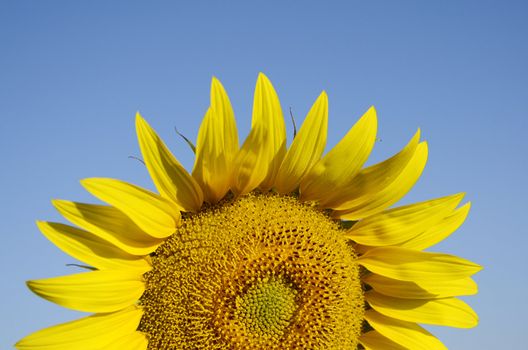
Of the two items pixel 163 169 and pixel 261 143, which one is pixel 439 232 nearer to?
pixel 261 143

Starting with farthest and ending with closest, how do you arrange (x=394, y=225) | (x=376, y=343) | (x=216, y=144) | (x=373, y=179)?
(x=376, y=343), (x=394, y=225), (x=373, y=179), (x=216, y=144)

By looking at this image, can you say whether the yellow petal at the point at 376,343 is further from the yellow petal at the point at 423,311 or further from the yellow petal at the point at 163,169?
the yellow petal at the point at 163,169

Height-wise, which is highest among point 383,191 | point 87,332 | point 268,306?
point 383,191

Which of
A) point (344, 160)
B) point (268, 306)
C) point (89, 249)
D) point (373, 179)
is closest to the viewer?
point (89, 249)

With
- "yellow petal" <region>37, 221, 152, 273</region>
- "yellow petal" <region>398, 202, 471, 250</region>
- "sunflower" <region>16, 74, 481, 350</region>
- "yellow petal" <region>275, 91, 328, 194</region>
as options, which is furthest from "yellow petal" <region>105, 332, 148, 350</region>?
"yellow petal" <region>398, 202, 471, 250</region>

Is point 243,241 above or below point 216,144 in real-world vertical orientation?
below

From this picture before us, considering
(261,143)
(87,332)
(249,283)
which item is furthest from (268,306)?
(87,332)

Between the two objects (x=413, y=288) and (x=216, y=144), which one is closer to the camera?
(x=216, y=144)
